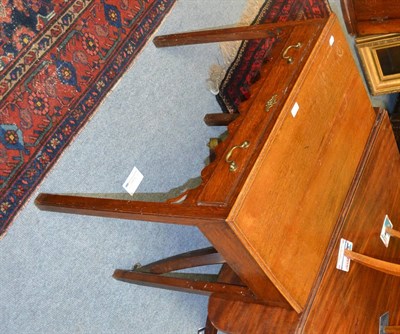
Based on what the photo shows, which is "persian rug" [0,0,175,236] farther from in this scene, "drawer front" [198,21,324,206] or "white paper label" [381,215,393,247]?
"white paper label" [381,215,393,247]

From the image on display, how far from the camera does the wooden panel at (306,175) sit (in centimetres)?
157

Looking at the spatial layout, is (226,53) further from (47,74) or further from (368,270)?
(368,270)

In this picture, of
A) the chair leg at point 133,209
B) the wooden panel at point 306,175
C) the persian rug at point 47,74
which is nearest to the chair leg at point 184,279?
the wooden panel at point 306,175

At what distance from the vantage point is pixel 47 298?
2.06 metres

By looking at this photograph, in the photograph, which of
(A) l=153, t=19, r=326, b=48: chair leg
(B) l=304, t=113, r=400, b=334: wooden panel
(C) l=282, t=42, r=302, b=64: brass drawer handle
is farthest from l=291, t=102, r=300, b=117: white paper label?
(B) l=304, t=113, r=400, b=334: wooden panel

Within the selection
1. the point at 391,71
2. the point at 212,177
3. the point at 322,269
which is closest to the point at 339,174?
the point at 322,269

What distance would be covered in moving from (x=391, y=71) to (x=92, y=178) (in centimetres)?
214

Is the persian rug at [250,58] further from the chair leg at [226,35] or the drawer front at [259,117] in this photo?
the drawer front at [259,117]

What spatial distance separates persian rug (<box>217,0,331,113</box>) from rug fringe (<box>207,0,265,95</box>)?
0.06 feet

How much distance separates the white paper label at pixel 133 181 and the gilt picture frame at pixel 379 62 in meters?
A: 1.76

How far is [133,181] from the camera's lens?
2350mm

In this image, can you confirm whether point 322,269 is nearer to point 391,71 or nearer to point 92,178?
point 92,178

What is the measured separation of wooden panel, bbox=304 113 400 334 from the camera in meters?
1.85

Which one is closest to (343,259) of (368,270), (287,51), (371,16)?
(368,270)
